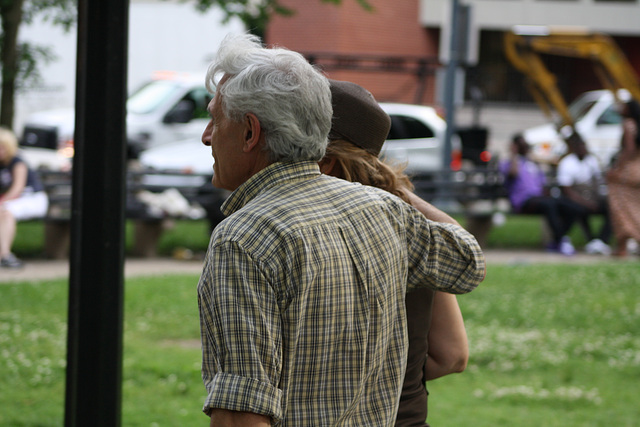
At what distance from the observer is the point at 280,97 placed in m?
1.87

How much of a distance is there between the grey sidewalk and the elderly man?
7.77 m

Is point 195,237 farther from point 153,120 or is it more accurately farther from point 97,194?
point 97,194

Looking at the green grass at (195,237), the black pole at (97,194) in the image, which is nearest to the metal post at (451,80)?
the green grass at (195,237)

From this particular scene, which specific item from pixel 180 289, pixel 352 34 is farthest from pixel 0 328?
pixel 352 34

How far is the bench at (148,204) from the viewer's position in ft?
36.0

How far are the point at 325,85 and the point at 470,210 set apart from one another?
11.8 metres

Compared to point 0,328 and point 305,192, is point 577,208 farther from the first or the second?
point 305,192

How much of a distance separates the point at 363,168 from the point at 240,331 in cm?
85

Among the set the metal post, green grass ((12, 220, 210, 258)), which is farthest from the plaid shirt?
the metal post

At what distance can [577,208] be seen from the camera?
12992 mm

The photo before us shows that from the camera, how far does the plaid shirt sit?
1.72 metres

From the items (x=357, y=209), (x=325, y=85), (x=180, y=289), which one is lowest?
(x=180, y=289)

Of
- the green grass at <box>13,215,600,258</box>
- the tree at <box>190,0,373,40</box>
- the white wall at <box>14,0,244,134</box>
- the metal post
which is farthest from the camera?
the white wall at <box>14,0,244,134</box>

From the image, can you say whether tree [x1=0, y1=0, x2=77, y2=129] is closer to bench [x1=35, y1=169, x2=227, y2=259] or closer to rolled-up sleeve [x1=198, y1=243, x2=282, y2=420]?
bench [x1=35, y1=169, x2=227, y2=259]
